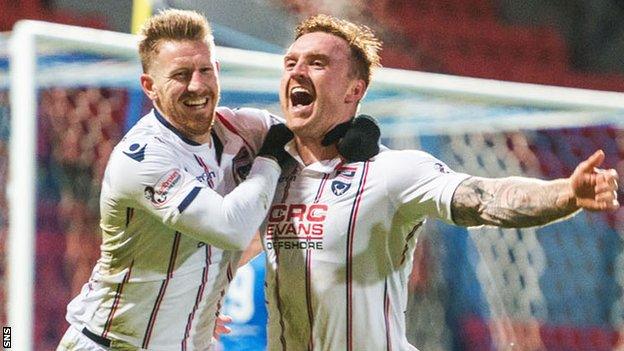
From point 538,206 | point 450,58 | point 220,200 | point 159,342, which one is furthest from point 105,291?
point 450,58

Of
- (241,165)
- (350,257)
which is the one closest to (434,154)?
(241,165)

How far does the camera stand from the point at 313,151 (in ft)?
10.4

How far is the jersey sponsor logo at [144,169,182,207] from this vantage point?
10.0ft

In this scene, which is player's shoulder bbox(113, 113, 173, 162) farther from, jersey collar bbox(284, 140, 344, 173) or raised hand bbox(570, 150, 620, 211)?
raised hand bbox(570, 150, 620, 211)

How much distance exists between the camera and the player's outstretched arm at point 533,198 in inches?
99.1

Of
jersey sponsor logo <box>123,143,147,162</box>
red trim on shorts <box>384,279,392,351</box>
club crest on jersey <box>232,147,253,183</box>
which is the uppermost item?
club crest on jersey <box>232,147,253,183</box>

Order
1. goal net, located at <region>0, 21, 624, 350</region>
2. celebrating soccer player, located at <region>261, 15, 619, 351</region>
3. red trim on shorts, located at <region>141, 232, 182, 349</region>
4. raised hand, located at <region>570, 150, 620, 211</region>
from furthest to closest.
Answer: goal net, located at <region>0, 21, 624, 350</region> → red trim on shorts, located at <region>141, 232, 182, 349</region> → celebrating soccer player, located at <region>261, 15, 619, 351</region> → raised hand, located at <region>570, 150, 620, 211</region>

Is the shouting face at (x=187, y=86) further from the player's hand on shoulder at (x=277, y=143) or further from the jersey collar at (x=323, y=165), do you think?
the jersey collar at (x=323, y=165)

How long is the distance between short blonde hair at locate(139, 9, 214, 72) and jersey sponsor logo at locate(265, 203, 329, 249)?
526 mm

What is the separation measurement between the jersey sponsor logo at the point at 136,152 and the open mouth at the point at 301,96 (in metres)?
0.40

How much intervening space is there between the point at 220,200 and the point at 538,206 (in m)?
0.80

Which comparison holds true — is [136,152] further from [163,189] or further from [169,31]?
[169,31]

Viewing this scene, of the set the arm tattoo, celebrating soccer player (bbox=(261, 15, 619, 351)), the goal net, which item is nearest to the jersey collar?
celebrating soccer player (bbox=(261, 15, 619, 351))

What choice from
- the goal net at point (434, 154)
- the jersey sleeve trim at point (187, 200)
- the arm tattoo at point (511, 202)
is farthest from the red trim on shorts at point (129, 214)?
the goal net at point (434, 154)
